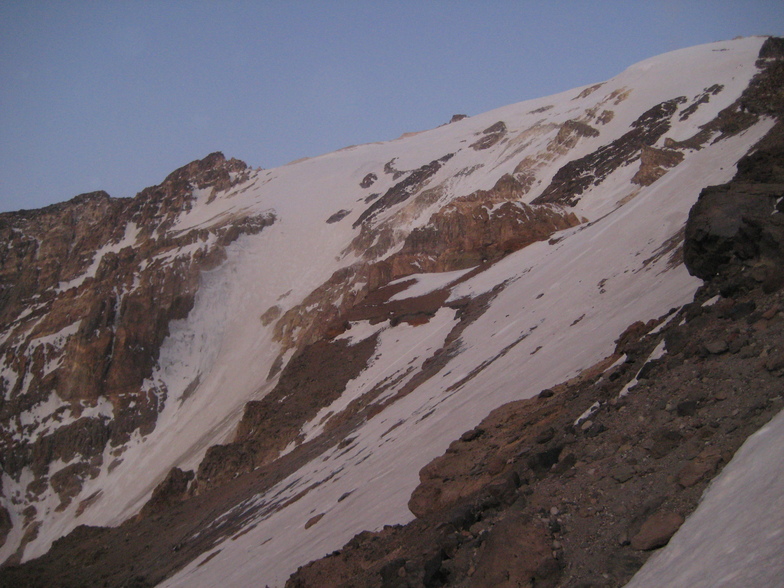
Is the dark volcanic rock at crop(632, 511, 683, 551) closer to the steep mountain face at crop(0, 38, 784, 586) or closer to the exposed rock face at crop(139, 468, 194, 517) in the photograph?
the steep mountain face at crop(0, 38, 784, 586)

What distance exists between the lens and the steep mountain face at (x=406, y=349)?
7.07 meters

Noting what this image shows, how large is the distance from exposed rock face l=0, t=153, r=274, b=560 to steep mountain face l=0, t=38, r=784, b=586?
14.1 inches

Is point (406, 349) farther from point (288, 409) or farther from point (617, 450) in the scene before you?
point (617, 450)

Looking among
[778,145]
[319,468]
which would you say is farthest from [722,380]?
[319,468]

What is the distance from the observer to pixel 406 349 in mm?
29688

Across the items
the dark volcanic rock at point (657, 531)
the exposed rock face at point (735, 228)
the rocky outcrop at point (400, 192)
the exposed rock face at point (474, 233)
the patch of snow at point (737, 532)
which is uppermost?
the rocky outcrop at point (400, 192)

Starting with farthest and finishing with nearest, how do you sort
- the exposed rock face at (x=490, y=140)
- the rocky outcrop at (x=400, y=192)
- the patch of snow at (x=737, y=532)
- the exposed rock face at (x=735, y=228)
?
1. the exposed rock face at (x=490, y=140)
2. the rocky outcrop at (x=400, y=192)
3. the exposed rock face at (x=735, y=228)
4. the patch of snow at (x=737, y=532)

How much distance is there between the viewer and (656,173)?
42.7m

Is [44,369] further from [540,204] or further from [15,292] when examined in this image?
[540,204]

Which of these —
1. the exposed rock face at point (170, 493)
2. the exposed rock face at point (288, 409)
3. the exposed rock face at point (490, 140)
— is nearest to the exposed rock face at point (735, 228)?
the exposed rock face at point (288, 409)

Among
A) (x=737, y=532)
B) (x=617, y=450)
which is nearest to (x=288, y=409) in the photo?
(x=617, y=450)

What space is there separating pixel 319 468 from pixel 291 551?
762 centimetres

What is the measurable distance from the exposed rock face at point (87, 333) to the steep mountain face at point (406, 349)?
36cm

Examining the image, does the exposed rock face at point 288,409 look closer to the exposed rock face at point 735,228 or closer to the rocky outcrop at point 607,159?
the exposed rock face at point 735,228
